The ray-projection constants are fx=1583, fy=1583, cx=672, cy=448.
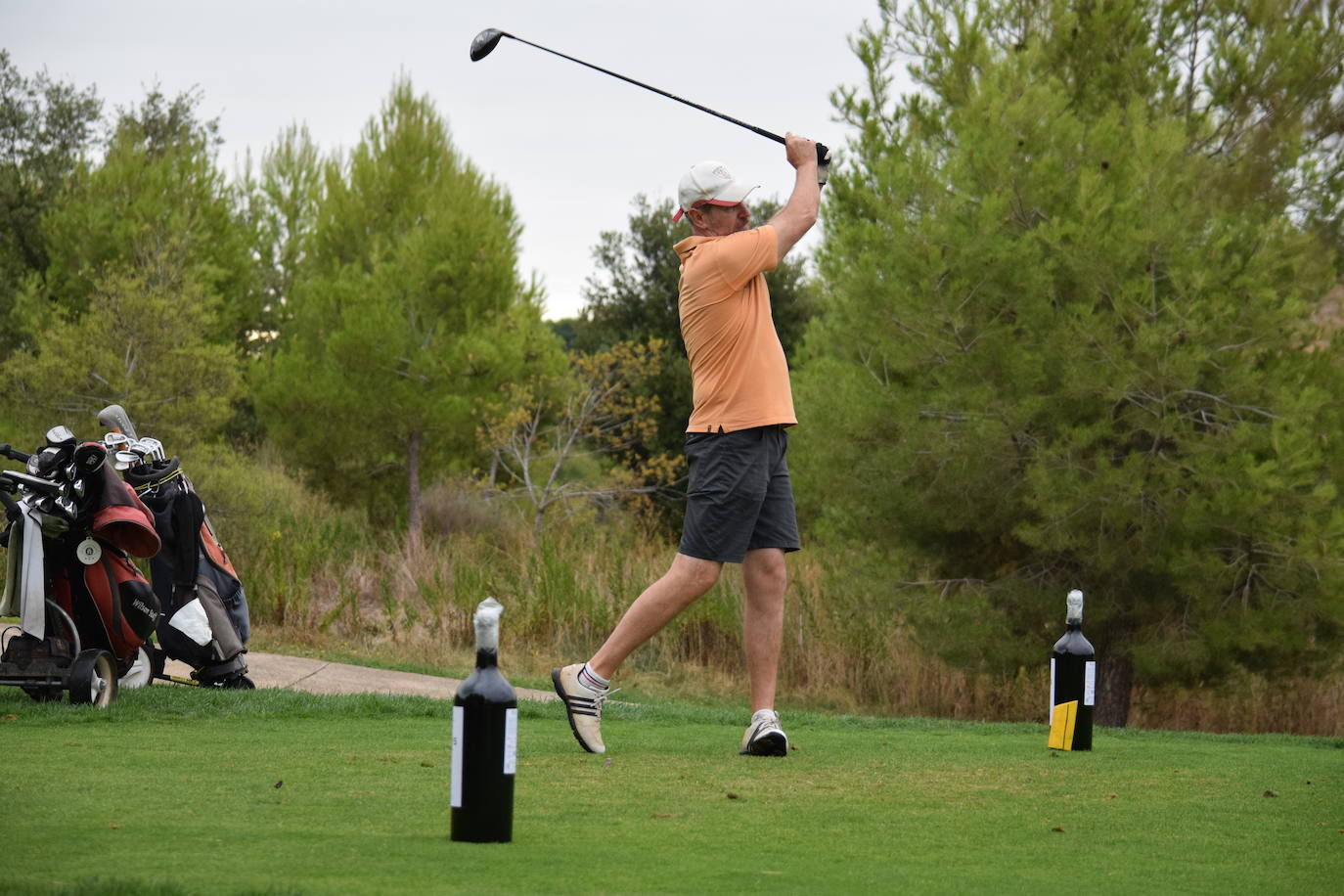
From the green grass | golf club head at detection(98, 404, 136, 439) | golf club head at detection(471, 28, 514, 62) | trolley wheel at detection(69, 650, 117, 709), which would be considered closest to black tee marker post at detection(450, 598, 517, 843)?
the green grass

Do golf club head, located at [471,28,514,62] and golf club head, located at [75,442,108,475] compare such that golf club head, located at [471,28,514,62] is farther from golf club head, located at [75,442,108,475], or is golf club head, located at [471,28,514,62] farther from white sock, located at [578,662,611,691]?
white sock, located at [578,662,611,691]

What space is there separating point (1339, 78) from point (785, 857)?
12.3 metres

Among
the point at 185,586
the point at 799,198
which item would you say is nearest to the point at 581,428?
the point at 185,586

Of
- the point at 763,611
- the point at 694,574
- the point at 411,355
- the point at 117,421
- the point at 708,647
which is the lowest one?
the point at 708,647

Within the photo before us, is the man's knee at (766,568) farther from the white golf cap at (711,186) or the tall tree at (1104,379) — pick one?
the tall tree at (1104,379)

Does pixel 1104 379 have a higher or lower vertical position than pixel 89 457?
higher

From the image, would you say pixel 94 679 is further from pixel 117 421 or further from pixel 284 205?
pixel 284 205

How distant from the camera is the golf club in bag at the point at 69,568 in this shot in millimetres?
6500

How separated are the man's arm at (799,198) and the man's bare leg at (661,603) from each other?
113cm

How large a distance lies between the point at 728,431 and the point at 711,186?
2.85 ft

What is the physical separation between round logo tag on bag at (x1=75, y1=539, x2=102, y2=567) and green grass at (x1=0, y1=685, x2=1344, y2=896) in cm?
72

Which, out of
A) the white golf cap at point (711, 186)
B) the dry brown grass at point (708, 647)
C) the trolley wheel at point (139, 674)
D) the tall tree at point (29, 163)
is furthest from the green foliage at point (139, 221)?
the white golf cap at point (711, 186)

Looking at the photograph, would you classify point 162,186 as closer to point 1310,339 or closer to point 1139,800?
point 1310,339

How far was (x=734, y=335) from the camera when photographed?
549 centimetres
